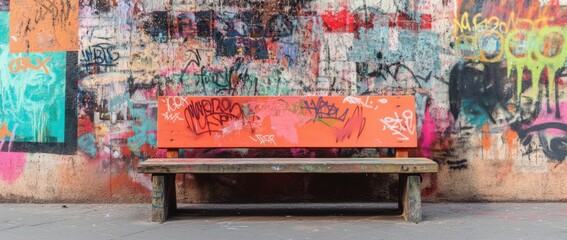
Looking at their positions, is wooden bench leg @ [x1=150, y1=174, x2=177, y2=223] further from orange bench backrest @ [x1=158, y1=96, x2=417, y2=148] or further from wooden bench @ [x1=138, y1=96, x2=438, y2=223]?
orange bench backrest @ [x1=158, y1=96, x2=417, y2=148]

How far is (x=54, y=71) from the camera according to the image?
23.7ft

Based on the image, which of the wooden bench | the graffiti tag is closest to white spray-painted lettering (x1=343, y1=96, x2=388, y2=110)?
the wooden bench

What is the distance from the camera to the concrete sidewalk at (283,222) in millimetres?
5434

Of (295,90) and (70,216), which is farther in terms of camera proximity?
(295,90)

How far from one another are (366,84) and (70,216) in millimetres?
3320

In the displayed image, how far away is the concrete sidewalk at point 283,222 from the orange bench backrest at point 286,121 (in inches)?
28.3

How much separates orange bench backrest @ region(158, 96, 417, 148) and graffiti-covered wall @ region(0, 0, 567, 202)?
485mm

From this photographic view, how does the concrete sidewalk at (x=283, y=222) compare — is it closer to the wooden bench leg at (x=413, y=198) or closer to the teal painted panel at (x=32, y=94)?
the wooden bench leg at (x=413, y=198)

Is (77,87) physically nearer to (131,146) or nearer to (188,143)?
(131,146)

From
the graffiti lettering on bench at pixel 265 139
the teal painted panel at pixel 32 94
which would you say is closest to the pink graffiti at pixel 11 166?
the teal painted panel at pixel 32 94

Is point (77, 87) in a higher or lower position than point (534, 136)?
higher

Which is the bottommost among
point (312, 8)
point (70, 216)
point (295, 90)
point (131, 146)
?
point (70, 216)

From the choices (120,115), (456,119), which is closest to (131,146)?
(120,115)

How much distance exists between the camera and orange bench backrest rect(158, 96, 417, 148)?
21.6 ft
